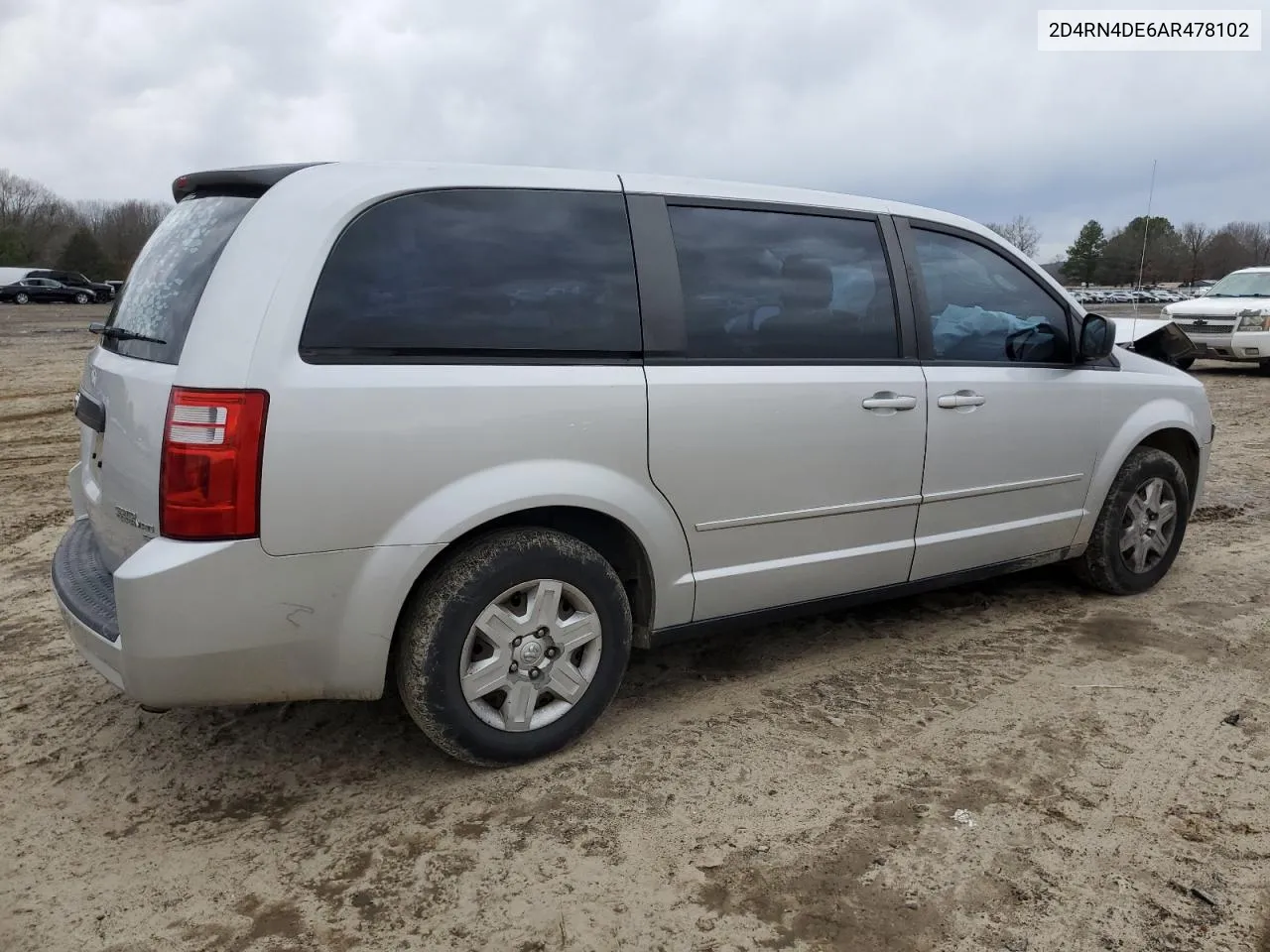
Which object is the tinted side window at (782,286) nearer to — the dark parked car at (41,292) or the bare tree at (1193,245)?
the bare tree at (1193,245)

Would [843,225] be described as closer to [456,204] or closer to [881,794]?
[456,204]

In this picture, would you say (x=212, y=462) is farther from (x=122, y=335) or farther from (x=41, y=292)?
(x=41, y=292)

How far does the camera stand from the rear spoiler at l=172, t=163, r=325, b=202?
285 cm

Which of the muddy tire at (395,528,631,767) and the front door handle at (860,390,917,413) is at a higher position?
the front door handle at (860,390,917,413)

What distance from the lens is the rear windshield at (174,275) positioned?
276 centimetres

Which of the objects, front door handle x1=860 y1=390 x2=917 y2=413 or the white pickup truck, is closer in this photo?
front door handle x1=860 y1=390 x2=917 y2=413

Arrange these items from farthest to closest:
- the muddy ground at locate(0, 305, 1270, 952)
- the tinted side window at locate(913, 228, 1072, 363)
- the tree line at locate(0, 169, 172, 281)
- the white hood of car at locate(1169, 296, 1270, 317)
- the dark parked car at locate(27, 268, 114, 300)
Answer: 1. the tree line at locate(0, 169, 172, 281)
2. the dark parked car at locate(27, 268, 114, 300)
3. the white hood of car at locate(1169, 296, 1270, 317)
4. the tinted side window at locate(913, 228, 1072, 363)
5. the muddy ground at locate(0, 305, 1270, 952)

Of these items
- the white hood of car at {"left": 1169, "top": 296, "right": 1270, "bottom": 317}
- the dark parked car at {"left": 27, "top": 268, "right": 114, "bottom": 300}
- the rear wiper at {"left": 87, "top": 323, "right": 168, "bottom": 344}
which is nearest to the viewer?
the rear wiper at {"left": 87, "top": 323, "right": 168, "bottom": 344}

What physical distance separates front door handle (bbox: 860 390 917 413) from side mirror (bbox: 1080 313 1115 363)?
3.52 ft

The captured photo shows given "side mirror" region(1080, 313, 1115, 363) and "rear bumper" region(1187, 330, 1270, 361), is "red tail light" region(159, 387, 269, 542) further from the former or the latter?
"rear bumper" region(1187, 330, 1270, 361)

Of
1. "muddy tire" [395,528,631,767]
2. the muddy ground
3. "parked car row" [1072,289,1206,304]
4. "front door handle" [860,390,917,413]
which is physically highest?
"parked car row" [1072,289,1206,304]

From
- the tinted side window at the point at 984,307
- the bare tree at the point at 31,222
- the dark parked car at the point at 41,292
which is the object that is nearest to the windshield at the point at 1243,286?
the tinted side window at the point at 984,307

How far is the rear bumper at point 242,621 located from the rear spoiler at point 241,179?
1.07 m

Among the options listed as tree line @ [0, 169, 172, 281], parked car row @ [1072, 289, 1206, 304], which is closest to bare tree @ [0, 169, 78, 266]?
tree line @ [0, 169, 172, 281]
